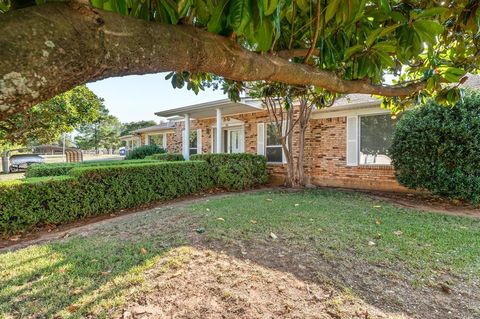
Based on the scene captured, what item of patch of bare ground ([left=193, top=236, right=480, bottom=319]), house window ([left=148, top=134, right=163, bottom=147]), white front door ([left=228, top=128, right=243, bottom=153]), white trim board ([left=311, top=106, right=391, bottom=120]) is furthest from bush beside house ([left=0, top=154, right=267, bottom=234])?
house window ([left=148, top=134, right=163, bottom=147])

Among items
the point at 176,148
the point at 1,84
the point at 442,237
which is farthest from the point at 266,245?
the point at 176,148

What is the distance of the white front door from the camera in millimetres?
14227

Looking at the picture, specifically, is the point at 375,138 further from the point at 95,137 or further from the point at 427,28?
the point at 95,137

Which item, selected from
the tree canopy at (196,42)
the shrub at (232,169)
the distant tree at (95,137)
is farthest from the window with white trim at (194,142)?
the distant tree at (95,137)

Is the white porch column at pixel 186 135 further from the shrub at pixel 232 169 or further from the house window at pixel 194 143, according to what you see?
the house window at pixel 194 143

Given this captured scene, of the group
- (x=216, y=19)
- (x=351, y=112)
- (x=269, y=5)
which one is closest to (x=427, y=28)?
(x=269, y=5)

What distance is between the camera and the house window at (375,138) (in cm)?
971

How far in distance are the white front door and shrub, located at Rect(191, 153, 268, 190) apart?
3.33m

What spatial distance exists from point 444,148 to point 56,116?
465 inches

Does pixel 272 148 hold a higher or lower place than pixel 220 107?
lower

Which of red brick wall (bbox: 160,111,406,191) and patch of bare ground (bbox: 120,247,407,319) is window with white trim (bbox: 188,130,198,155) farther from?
patch of bare ground (bbox: 120,247,407,319)

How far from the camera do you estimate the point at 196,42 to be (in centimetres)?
119

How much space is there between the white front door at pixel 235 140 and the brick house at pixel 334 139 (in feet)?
0.17

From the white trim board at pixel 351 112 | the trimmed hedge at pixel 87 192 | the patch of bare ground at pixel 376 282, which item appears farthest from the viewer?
the white trim board at pixel 351 112
